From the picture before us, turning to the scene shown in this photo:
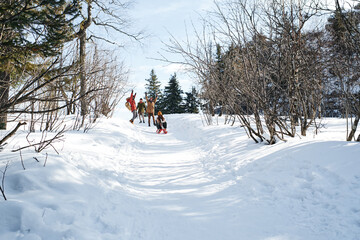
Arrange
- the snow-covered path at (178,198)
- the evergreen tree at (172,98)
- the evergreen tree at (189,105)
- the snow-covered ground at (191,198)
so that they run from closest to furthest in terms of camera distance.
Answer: the snow-covered ground at (191,198) < the snow-covered path at (178,198) < the evergreen tree at (172,98) < the evergreen tree at (189,105)

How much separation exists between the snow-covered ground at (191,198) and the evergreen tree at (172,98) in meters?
28.6

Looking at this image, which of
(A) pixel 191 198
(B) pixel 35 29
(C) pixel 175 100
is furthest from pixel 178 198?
(C) pixel 175 100

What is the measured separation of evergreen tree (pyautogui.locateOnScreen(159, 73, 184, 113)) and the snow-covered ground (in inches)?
1125

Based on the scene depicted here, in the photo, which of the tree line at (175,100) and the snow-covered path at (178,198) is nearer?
the snow-covered path at (178,198)

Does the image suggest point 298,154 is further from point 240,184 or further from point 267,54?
point 267,54

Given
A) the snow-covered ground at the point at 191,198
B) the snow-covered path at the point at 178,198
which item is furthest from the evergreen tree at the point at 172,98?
the snow-covered ground at the point at 191,198

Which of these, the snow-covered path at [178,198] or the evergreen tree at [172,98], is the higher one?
the evergreen tree at [172,98]

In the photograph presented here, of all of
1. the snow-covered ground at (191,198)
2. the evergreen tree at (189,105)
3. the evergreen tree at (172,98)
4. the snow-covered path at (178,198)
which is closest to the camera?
the snow-covered ground at (191,198)

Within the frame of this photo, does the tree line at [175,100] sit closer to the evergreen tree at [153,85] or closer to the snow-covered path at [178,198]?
the evergreen tree at [153,85]

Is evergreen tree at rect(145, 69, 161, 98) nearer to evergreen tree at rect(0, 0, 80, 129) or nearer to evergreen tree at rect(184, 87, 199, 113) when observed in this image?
evergreen tree at rect(184, 87, 199, 113)

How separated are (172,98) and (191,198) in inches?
1181

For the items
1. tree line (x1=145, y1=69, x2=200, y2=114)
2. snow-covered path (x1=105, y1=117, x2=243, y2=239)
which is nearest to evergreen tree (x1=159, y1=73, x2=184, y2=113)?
tree line (x1=145, y1=69, x2=200, y2=114)

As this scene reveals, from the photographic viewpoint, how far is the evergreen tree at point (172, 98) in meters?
32.5

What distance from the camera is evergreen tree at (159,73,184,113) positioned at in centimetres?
3247
